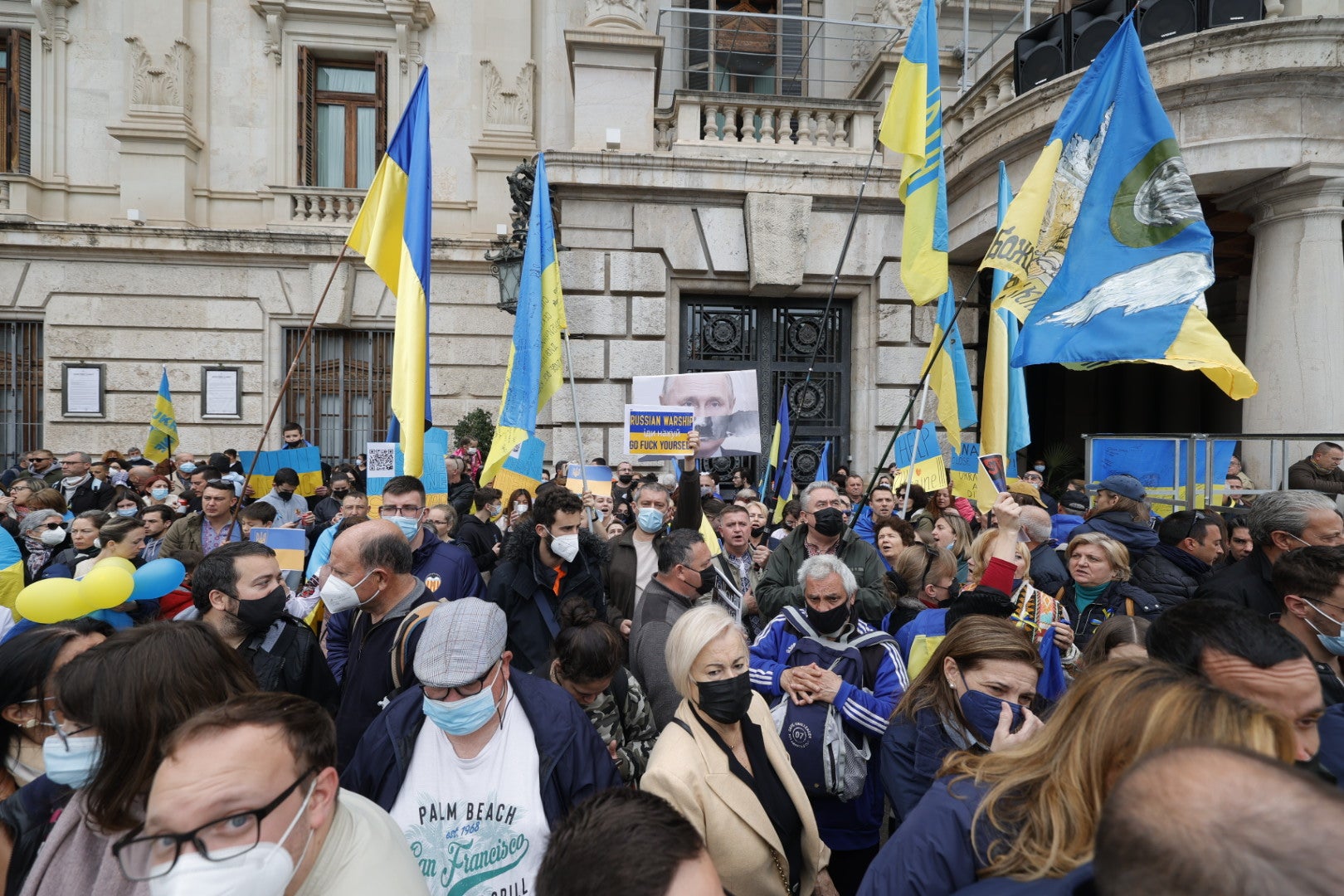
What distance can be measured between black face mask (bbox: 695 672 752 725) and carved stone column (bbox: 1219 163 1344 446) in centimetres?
807

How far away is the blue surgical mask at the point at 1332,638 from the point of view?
2609mm

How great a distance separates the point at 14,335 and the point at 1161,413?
68.9 feet

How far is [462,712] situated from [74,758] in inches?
33.1

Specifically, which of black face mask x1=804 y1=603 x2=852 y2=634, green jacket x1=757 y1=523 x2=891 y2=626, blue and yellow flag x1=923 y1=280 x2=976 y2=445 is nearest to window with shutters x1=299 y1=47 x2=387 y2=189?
blue and yellow flag x1=923 y1=280 x2=976 y2=445

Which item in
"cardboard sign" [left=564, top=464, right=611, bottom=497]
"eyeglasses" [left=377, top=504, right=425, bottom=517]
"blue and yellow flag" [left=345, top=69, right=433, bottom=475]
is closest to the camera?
"eyeglasses" [left=377, top=504, right=425, bottom=517]

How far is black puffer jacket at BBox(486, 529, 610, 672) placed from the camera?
3.89 metres

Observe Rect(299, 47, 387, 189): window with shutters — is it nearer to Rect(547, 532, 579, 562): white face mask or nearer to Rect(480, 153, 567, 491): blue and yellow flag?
Rect(480, 153, 567, 491): blue and yellow flag

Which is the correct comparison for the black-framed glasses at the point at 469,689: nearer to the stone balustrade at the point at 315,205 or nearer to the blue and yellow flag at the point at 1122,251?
the blue and yellow flag at the point at 1122,251

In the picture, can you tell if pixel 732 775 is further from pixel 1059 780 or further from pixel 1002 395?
pixel 1002 395

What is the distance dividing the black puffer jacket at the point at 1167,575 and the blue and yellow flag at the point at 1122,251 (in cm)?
94

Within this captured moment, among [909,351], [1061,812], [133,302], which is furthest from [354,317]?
[1061,812]

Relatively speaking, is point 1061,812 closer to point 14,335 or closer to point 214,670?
point 214,670

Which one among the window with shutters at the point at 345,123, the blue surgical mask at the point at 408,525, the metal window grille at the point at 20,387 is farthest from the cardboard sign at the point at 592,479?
the metal window grille at the point at 20,387

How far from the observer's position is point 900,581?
179 inches
